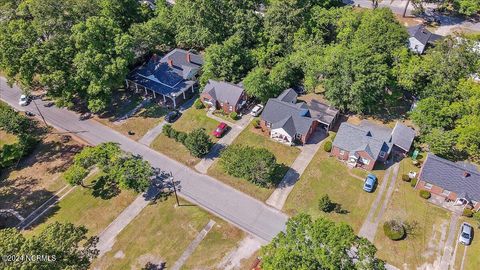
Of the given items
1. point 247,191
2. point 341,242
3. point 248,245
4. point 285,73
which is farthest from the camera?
point 285,73

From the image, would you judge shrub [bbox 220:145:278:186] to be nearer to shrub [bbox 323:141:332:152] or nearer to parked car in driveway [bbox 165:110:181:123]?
shrub [bbox 323:141:332:152]

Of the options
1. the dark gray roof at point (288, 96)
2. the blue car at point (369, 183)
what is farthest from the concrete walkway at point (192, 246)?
the dark gray roof at point (288, 96)

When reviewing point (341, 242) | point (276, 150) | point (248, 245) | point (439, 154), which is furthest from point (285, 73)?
point (341, 242)

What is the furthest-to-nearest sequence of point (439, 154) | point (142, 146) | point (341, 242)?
point (142, 146), point (439, 154), point (341, 242)

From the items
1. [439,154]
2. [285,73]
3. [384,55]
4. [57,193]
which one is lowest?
[57,193]

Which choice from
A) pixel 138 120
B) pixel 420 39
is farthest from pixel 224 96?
pixel 420 39

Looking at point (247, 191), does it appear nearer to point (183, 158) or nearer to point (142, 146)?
point (183, 158)

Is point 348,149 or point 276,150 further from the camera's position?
point 276,150

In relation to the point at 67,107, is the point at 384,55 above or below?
above
